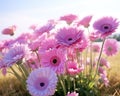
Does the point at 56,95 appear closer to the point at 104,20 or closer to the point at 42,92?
the point at 104,20

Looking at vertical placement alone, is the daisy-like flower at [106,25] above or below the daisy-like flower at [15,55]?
above

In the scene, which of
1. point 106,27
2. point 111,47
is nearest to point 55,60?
Result: point 106,27

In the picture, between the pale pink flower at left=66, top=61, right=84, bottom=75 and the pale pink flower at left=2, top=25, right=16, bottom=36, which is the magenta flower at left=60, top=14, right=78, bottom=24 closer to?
the pale pink flower at left=66, top=61, right=84, bottom=75

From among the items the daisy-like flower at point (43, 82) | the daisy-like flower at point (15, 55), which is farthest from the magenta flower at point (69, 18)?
the daisy-like flower at point (43, 82)

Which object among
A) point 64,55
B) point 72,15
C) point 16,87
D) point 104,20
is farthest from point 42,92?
point 16,87

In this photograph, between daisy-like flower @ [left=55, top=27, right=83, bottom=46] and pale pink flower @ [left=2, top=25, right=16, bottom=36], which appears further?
pale pink flower @ [left=2, top=25, right=16, bottom=36]

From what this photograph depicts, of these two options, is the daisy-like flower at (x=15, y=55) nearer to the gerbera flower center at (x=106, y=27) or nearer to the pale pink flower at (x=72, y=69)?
the pale pink flower at (x=72, y=69)

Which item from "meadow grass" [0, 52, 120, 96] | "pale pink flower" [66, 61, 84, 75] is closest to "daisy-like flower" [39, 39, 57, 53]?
"pale pink flower" [66, 61, 84, 75]

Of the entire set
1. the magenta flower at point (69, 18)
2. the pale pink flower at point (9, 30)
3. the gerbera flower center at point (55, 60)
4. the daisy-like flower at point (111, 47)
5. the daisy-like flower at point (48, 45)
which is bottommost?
the gerbera flower center at point (55, 60)
